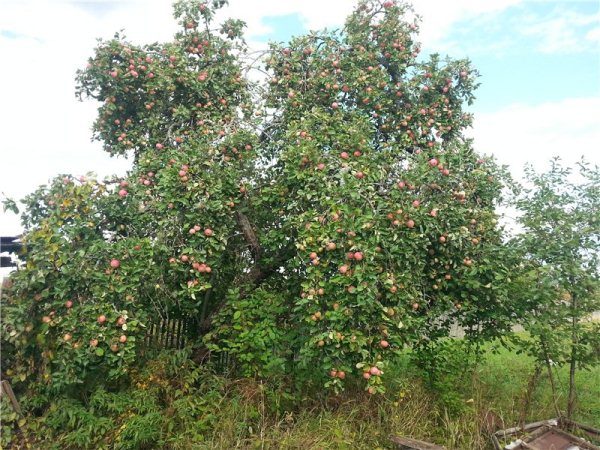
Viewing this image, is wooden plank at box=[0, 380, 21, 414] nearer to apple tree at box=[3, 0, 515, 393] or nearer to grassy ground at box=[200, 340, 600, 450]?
apple tree at box=[3, 0, 515, 393]

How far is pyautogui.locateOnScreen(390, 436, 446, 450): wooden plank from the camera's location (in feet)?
14.3

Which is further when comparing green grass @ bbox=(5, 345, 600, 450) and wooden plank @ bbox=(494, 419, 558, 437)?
wooden plank @ bbox=(494, 419, 558, 437)

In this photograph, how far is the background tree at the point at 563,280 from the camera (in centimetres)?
504

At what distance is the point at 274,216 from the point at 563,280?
10.5 feet

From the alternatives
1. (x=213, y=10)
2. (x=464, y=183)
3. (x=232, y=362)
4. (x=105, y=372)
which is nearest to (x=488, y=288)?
(x=464, y=183)

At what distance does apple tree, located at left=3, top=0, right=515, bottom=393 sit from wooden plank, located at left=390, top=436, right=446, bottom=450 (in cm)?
70

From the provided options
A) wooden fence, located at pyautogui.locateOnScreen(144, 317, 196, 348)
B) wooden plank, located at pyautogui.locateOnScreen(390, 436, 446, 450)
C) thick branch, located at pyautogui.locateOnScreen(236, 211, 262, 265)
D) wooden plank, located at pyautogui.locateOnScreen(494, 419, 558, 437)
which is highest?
thick branch, located at pyautogui.locateOnScreen(236, 211, 262, 265)

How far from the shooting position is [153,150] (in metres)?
Result: 5.89

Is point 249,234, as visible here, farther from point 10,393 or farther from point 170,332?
point 10,393

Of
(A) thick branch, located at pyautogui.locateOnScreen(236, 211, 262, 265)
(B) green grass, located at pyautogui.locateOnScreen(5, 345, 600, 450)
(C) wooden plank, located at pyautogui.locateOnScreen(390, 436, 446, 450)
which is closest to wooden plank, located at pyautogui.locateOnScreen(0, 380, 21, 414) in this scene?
(B) green grass, located at pyautogui.locateOnScreen(5, 345, 600, 450)

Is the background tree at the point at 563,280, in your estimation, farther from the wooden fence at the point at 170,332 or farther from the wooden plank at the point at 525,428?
the wooden fence at the point at 170,332

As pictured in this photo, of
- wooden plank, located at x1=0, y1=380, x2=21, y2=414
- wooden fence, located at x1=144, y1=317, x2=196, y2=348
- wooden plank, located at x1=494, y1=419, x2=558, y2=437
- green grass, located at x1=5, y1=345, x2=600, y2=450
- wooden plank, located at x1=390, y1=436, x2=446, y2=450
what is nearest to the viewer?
wooden plank, located at x1=390, y1=436, x2=446, y2=450

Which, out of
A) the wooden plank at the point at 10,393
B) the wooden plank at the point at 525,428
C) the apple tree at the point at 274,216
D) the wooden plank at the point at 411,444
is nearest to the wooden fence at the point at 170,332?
the apple tree at the point at 274,216

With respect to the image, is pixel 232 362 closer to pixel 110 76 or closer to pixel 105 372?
pixel 105 372
